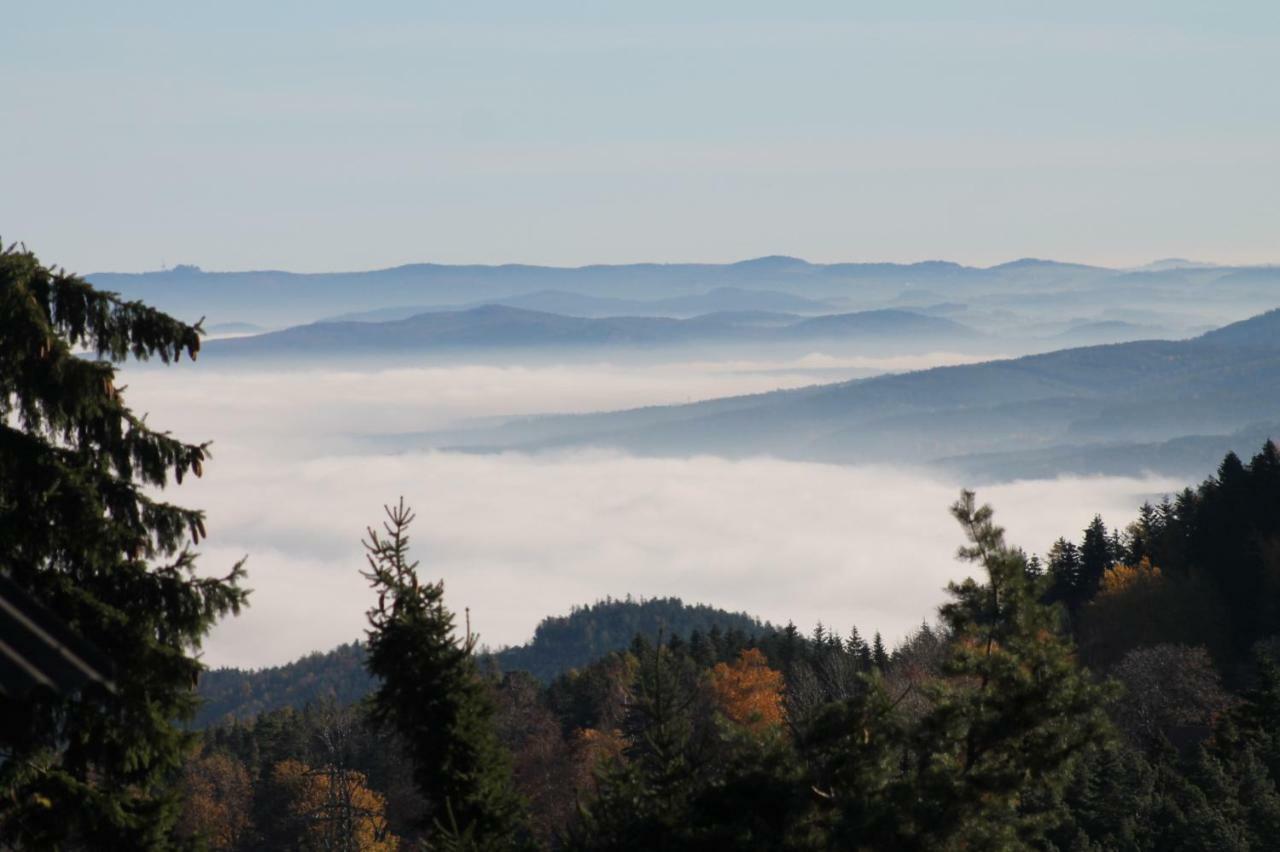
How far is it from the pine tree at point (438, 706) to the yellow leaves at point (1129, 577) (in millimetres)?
65871

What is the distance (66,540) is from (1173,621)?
70.4 metres

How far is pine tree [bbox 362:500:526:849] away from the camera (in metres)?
19.7

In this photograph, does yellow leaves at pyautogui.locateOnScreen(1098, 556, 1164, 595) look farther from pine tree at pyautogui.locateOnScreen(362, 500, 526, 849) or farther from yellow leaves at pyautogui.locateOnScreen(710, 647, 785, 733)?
pine tree at pyautogui.locateOnScreen(362, 500, 526, 849)

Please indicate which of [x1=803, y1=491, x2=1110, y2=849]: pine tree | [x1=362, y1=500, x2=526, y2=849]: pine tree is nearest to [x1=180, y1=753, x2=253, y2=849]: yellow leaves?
[x1=362, y1=500, x2=526, y2=849]: pine tree

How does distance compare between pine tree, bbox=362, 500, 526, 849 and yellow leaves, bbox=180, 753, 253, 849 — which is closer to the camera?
pine tree, bbox=362, 500, 526, 849

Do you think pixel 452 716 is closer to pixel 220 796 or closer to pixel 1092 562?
pixel 220 796

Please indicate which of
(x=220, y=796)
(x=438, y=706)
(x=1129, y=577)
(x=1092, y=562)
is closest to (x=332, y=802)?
(x=220, y=796)

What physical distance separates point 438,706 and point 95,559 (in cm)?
710

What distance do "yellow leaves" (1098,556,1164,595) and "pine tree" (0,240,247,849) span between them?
237 ft

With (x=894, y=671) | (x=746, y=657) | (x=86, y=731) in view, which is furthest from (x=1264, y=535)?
(x=86, y=731)

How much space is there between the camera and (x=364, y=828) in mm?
63188

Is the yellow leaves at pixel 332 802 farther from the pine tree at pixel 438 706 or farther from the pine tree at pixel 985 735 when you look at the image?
the pine tree at pixel 985 735

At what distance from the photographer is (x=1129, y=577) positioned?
8288 cm

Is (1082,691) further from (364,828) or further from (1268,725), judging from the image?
(364,828)
